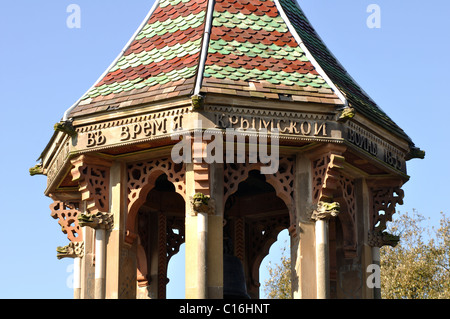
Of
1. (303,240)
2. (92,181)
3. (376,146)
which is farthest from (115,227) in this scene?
(376,146)

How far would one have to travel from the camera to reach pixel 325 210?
1862cm

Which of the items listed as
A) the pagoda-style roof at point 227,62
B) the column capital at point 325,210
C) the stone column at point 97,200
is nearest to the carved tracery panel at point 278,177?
the column capital at point 325,210

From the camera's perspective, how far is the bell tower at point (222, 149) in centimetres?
1833

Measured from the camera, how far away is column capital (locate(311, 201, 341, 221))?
18.6 meters

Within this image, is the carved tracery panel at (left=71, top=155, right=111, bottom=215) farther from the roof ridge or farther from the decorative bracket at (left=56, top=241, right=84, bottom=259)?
the roof ridge

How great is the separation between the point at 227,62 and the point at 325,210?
9.22 feet

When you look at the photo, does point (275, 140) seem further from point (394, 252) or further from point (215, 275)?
point (394, 252)

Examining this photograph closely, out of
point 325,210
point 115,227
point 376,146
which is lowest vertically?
point 115,227

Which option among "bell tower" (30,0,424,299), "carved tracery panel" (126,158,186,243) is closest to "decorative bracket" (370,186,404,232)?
"bell tower" (30,0,424,299)

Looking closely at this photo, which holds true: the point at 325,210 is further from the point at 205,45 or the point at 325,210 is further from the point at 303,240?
the point at 205,45

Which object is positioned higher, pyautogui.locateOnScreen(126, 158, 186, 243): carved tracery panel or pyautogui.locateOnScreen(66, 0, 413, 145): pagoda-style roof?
pyautogui.locateOnScreen(66, 0, 413, 145): pagoda-style roof

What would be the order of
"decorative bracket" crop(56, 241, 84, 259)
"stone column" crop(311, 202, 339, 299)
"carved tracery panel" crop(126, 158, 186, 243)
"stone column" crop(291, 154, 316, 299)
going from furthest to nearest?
1. "decorative bracket" crop(56, 241, 84, 259)
2. "carved tracery panel" crop(126, 158, 186, 243)
3. "stone column" crop(291, 154, 316, 299)
4. "stone column" crop(311, 202, 339, 299)

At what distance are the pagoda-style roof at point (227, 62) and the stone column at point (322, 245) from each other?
5.27ft

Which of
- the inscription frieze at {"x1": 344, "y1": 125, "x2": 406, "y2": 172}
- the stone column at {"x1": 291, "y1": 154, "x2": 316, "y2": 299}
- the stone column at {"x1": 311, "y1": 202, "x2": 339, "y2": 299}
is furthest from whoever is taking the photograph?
the inscription frieze at {"x1": 344, "y1": 125, "x2": 406, "y2": 172}
